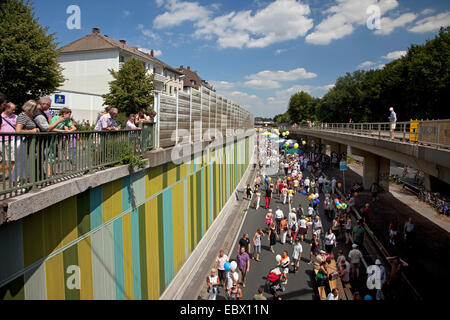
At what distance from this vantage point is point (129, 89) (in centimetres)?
2692

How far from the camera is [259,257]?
13.0 meters

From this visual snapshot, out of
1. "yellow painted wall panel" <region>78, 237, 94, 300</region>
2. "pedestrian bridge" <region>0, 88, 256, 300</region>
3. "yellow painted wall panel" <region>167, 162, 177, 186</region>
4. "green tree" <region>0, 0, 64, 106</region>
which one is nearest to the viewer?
"pedestrian bridge" <region>0, 88, 256, 300</region>

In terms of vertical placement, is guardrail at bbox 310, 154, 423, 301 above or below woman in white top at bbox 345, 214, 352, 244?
below

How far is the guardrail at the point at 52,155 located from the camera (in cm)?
378

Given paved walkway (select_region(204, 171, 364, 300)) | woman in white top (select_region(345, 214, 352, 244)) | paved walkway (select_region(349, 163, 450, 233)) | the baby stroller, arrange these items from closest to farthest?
the baby stroller < paved walkway (select_region(204, 171, 364, 300)) < woman in white top (select_region(345, 214, 352, 244)) < paved walkway (select_region(349, 163, 450, 233))

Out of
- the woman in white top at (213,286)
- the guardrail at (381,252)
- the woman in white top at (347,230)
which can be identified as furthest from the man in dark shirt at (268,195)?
the woman in white top at (213,286)

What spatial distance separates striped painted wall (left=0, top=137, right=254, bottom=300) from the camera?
397cm

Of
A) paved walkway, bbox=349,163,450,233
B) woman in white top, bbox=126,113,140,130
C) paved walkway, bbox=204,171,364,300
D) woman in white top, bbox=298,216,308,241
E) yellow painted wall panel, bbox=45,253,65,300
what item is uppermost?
woman in white top, bbox=126,113,140,130

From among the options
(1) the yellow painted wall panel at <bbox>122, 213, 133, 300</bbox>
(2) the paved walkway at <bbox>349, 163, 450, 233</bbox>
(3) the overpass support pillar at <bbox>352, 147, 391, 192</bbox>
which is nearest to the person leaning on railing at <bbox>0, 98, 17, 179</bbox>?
(1) the yellow painted wall panel at <bbox>122, 213, 133, 300</bbox>

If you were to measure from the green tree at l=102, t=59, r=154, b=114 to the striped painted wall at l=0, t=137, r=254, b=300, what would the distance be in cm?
1711

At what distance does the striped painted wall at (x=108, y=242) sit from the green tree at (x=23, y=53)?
11.8 metres

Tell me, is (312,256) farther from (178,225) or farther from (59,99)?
(59,99)

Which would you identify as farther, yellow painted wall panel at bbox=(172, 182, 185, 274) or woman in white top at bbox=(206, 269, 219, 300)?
yellow painted wall panel at bbox=(172, 182, 185, 274)

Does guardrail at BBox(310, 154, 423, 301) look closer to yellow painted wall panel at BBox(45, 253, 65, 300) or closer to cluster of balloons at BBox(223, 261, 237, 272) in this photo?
cluster of balloons at BBox(223, 261, 237, 272)
